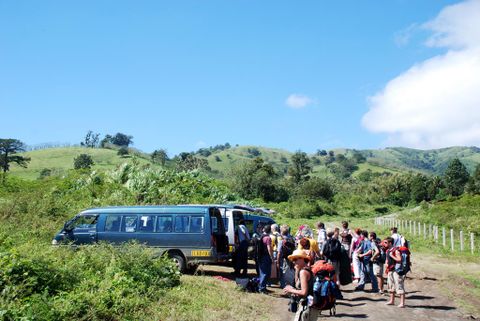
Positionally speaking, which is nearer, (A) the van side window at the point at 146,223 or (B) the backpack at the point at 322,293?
(B) the backpack at the point at 322,293

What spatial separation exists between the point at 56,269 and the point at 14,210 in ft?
58.8

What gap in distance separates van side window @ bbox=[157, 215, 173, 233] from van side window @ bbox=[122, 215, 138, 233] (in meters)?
0.80

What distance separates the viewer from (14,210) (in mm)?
25156

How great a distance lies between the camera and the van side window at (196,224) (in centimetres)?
1398

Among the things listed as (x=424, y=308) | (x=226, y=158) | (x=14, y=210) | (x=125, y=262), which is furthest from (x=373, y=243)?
(x=226, y=158)

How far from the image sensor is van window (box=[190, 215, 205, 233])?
14.0 meters

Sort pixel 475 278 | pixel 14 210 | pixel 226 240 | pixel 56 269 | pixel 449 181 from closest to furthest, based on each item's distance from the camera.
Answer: pixel 56 269, pixel 226 240, pixel 475 278, pixel 14 210, pixel 449 181

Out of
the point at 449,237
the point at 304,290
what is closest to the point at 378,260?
the point at 304,290

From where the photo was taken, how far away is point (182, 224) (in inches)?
560

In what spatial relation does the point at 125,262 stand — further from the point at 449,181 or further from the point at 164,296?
the point at 449,181

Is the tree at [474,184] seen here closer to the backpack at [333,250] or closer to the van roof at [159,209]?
the backpack at [333,250]

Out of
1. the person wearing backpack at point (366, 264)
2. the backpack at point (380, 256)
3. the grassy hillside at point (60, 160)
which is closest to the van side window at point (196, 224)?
the person wearing backpack at point (366, 264)

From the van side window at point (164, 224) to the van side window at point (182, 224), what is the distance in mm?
211

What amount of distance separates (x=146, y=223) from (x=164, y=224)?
0.61 m
